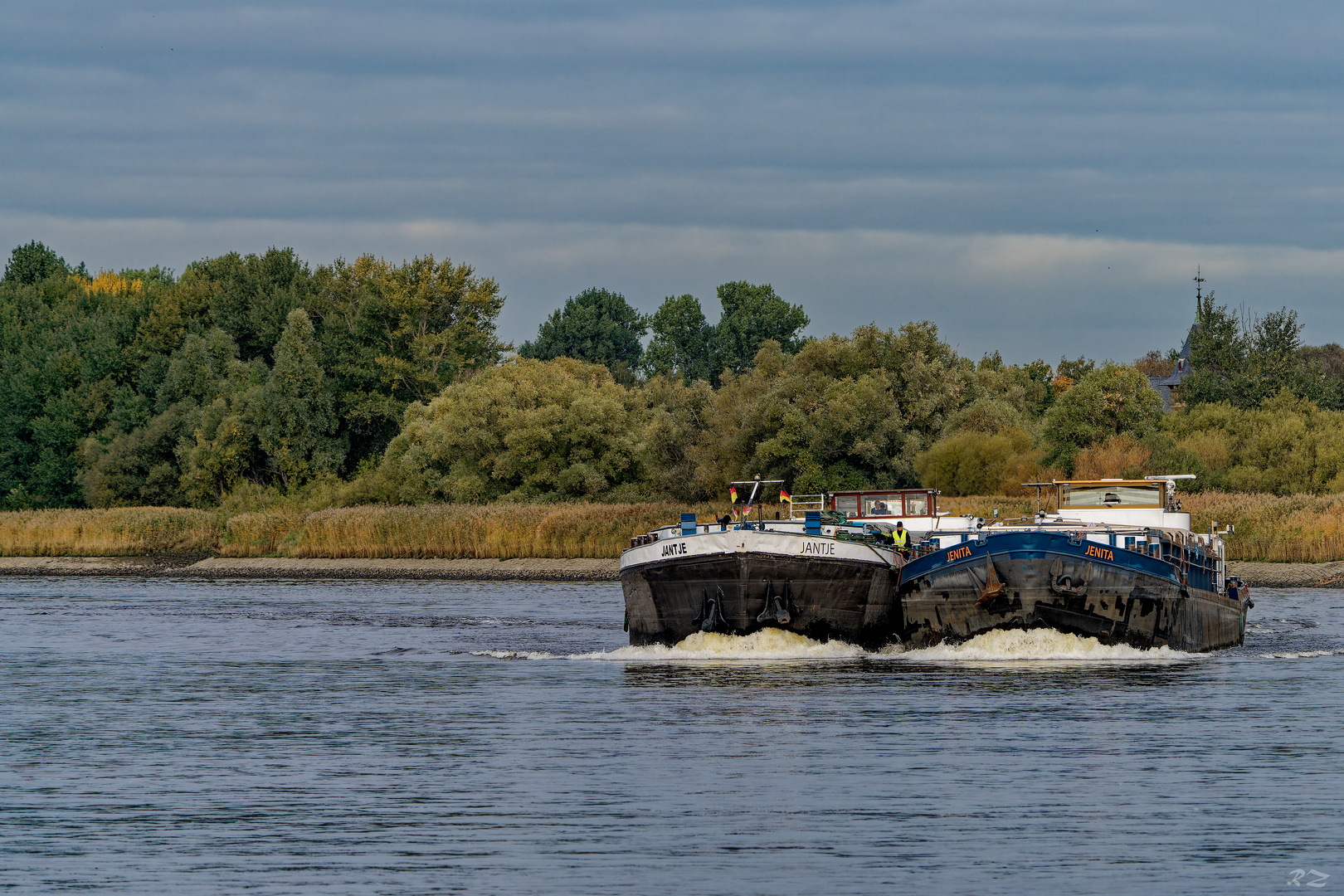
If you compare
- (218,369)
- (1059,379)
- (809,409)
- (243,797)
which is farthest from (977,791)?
(1059,379)

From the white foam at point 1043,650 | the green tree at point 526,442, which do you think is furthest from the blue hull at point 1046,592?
the green tree at point 526,442

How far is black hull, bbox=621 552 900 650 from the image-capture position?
3444cm

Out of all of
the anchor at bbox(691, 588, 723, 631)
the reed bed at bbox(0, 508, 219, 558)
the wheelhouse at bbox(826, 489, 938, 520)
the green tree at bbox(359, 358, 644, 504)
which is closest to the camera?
the anchor at bbox(691, 588, 723, 631)

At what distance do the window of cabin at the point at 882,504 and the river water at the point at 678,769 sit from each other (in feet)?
27.7

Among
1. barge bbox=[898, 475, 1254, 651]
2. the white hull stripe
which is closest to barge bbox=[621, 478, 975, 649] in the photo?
the white hull stripe

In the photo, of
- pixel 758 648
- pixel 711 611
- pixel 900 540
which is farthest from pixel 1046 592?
pixel 711 611

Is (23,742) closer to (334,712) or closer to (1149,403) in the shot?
(334,712)

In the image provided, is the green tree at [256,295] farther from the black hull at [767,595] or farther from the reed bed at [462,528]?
Answer: the black hull at [767,595]

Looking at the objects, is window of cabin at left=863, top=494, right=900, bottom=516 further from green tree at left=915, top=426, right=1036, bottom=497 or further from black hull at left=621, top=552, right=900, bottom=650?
green tree at left=915, top=426, right=1036, bottom=497

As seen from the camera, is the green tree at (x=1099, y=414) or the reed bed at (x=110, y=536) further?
the reed bed at (x=110, y=536)

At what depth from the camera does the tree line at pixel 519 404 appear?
265 feet

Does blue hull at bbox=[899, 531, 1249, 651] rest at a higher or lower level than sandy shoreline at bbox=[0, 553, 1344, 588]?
higher

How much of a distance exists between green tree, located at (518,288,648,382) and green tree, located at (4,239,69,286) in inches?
1953

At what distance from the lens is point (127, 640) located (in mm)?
44938
